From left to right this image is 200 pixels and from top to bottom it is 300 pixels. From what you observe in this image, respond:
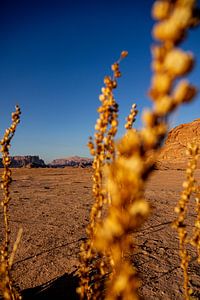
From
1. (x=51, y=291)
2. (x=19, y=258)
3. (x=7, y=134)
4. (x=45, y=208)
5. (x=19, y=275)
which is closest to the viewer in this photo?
(x=7, y=134)

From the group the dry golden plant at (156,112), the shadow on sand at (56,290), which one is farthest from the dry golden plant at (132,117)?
→ the shadow on sand at (56,290)

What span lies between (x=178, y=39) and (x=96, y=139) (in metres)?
0.75

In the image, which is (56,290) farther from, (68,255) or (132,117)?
(132,117)

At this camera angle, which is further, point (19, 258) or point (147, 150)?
point (19, 258)

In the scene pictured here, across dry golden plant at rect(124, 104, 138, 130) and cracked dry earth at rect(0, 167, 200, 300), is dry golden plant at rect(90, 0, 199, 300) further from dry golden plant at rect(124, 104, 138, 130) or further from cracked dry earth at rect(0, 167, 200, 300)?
cracked dry earth at rect(0, 167, 200, 300)

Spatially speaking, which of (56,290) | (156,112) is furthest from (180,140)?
(156,112)

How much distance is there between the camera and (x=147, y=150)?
0.65m

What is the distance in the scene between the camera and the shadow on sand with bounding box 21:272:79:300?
421cm

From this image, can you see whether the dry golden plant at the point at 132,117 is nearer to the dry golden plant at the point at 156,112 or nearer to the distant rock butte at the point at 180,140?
the dry golden plant at the point at 156,112

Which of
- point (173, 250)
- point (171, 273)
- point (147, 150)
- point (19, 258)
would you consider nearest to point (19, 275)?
point (19, 258)

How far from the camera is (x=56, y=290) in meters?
4.40

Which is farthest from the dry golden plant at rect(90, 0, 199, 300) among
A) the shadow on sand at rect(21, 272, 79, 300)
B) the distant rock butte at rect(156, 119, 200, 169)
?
the distant rock butte at rect(156, 119, 200, 169)

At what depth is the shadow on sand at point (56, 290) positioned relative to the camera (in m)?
4.21

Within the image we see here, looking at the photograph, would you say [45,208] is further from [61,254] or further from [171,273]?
[171,273]
